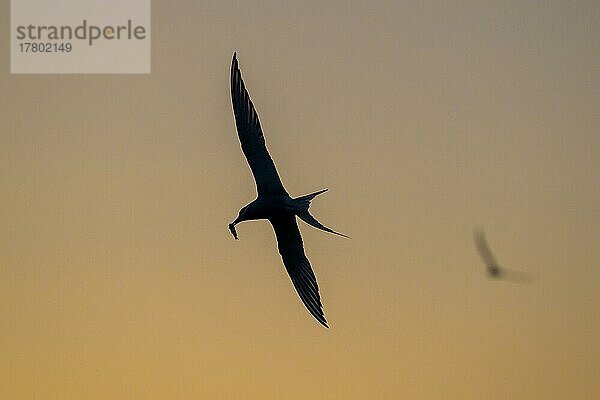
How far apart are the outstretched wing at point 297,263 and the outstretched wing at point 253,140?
0.10 meters

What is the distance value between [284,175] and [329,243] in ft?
1.16

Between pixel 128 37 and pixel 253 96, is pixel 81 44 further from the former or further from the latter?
pixel 253 96

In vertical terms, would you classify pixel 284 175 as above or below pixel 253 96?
below

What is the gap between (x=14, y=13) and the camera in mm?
4391

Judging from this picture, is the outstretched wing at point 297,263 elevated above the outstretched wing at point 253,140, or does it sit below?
below

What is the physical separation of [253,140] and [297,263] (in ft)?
1.19

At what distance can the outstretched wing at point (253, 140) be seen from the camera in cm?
330

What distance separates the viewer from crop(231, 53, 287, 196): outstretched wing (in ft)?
10.8

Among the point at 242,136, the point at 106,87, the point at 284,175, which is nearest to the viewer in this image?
the point at 242,136

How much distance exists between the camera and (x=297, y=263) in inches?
135

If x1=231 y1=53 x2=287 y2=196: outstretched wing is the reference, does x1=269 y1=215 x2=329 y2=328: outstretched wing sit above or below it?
below

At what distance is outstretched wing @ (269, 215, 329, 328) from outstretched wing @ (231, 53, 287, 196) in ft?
0.33

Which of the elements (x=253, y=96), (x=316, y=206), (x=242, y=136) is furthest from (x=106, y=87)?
(x=242, y=136)

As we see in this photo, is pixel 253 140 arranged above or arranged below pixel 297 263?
above
